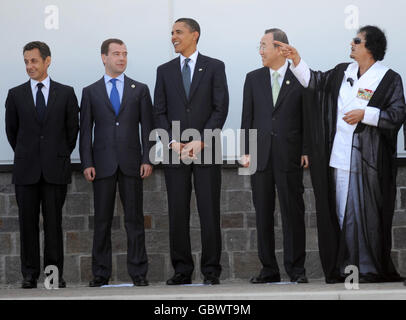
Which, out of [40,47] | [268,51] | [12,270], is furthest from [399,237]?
[40,47]

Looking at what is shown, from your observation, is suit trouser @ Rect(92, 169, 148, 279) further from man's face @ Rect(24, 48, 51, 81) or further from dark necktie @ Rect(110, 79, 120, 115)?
man's face @ Rect(24, 48, 51, 81)

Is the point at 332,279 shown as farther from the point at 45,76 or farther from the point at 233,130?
the point at 45,76

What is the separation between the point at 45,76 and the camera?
9031 mm

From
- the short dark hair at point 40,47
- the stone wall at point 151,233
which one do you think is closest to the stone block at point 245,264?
the stone wall at point 151,233

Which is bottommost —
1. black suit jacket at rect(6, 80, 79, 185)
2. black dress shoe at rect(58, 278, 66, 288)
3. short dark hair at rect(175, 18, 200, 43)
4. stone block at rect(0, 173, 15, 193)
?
black dress shoe at rect(58, 278, 66, 288)

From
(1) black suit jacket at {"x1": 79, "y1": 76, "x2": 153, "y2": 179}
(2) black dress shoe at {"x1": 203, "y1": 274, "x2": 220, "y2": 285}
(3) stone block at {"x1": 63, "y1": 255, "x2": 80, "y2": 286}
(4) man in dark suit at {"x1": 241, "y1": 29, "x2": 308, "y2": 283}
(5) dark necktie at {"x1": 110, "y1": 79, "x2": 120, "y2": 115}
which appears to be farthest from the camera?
(3) stone block at {"x1": 63, "y1": 255, "x2": 80, "y2": 286}

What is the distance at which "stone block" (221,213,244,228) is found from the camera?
9508 millimetres

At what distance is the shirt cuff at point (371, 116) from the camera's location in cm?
822

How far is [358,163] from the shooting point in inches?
328

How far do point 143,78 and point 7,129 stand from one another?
4.37 feet

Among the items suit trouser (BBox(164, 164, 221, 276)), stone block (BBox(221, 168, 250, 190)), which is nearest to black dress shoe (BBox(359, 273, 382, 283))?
suit trouser (BBox(164, 164, 221, 276))

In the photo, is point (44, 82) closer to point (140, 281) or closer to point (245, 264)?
point (140, 281)

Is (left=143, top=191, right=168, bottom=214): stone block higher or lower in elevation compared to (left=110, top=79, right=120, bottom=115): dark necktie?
lower
